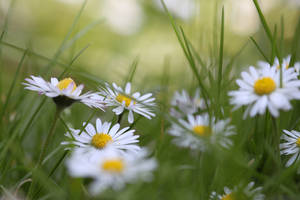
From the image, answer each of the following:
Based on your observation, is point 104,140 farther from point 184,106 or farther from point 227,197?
point 184,106

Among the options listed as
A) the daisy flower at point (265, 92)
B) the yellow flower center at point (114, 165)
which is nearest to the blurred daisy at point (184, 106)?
the daisy flower at point (265, 92)

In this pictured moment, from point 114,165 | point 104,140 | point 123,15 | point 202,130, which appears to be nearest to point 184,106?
point 202,130

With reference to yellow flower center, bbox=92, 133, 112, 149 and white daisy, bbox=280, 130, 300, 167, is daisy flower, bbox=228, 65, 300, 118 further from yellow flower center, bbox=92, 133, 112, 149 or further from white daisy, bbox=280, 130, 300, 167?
yellow flower center, bbox=92, 133, 112, 149

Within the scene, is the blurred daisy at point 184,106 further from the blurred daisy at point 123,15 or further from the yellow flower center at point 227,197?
the blurred daisy at point 123,15

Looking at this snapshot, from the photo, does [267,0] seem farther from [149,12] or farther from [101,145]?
[101,145]

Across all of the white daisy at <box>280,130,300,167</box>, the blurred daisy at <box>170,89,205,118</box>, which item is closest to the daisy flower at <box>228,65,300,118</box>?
the white daisy at <box>280,130,300,167</box>
